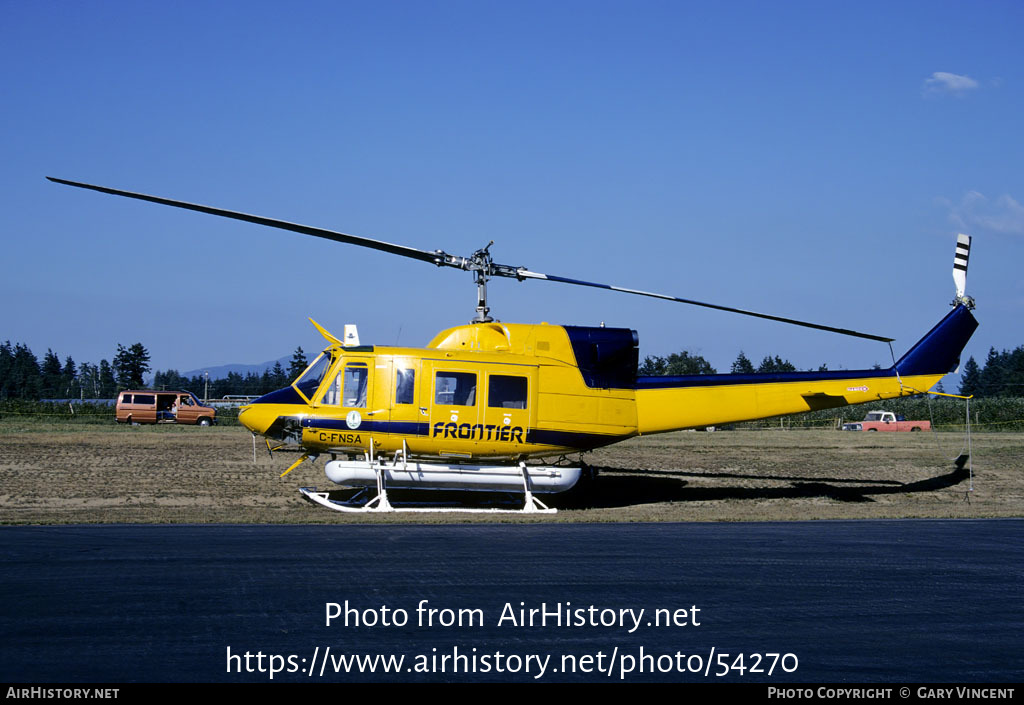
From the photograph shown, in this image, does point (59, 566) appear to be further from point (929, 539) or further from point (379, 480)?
point (929, 539)

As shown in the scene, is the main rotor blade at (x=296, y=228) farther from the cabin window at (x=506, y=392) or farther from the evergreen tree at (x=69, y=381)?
the evergreen tree at (x=69, y=381)

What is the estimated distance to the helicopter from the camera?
18.8 metres

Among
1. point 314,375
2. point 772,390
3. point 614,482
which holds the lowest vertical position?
point 614,482

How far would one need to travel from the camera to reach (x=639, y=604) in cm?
828

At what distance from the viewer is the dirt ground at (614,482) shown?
1788 centimetres

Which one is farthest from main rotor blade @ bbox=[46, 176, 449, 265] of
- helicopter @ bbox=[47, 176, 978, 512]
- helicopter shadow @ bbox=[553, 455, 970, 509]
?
helicopter shadow @ bbox=[553, 455, 970, 509]

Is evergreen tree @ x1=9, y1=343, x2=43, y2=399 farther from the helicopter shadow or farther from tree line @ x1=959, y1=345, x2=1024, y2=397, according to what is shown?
tree line @ x1=959, y1=345, x2=1024, y2=397

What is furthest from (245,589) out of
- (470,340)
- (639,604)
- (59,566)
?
(470,340)

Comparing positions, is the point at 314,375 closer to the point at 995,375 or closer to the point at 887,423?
the point at 887,423

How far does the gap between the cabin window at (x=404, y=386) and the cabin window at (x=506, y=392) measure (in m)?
1.51

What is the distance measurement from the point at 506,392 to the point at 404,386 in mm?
2035

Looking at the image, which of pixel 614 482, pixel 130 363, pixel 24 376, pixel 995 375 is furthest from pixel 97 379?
pixel 995 375

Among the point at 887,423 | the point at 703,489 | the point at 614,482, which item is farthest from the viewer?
the point at 887,423

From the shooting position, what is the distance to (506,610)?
7965mm
